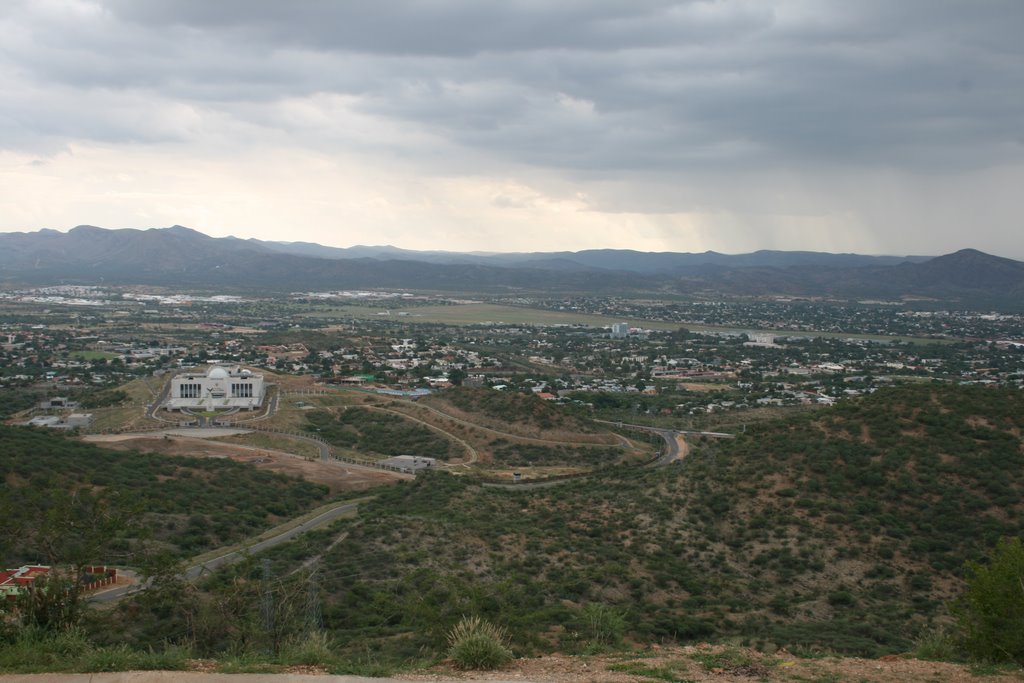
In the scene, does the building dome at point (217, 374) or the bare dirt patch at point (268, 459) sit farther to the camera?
the building dome at point (217, 374)

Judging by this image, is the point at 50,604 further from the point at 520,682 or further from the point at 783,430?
the point at 783,430

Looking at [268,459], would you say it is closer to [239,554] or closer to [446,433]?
[446,433]

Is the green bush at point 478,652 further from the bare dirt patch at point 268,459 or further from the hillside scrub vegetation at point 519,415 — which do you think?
the hillside scrub vegetation at point 519,415

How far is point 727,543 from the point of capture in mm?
23125

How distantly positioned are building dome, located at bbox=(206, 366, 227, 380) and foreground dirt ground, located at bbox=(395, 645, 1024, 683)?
53772 mm

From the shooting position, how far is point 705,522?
2458 cm

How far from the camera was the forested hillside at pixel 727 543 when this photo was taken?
637 inches

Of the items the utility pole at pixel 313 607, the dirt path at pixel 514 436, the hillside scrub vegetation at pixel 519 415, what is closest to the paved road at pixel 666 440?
the hillside scrub vegetation at pixel 519 415

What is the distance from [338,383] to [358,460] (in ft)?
94.2

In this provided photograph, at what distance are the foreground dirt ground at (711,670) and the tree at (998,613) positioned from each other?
27.8 inches

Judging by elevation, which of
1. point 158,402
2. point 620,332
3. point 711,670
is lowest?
point 158,402

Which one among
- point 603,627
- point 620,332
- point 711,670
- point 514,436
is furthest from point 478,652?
point 620,332

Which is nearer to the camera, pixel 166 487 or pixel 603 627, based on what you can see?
pixel 603 627

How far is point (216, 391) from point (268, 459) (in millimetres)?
21451
